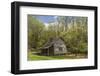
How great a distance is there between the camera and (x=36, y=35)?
125 cm

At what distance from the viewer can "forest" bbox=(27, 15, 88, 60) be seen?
124cm

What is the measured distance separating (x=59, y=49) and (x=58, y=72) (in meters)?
0.11

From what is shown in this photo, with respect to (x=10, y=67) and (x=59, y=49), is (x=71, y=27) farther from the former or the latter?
(x=10, y=67)

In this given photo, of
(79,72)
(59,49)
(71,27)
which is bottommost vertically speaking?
(79,72)

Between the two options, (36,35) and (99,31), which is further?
(99,31)

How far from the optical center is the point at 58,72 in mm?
1293

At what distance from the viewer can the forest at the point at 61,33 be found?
124 cm

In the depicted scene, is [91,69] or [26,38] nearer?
[26,38]

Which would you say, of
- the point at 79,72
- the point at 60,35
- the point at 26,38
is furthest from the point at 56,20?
the point at 79,72

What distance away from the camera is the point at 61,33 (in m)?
1.30

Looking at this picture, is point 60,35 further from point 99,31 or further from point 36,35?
point 99,31

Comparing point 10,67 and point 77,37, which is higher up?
point 77,37
